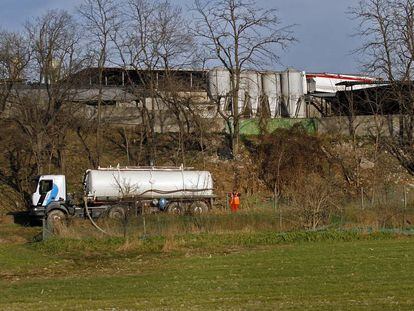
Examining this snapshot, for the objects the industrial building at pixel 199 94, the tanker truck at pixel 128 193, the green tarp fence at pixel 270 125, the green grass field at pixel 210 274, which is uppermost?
the industrial building at pixel 199 94

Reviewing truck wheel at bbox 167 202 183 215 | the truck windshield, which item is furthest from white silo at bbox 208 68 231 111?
the truck windshield

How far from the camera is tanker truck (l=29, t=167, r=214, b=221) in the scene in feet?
127

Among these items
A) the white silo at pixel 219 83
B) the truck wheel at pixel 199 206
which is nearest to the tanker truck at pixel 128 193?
the truck wheel at pixel 199 206

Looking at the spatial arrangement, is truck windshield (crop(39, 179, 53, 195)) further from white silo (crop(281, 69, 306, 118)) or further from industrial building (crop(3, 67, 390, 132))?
white silo (crop(281, 69, 306, 118))

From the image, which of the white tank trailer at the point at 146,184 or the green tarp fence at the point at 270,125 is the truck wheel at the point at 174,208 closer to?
the white tank trailer at the point at 146,184

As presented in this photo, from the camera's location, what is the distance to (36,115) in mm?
48469

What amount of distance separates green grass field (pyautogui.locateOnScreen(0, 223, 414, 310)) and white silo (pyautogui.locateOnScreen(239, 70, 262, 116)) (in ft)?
108

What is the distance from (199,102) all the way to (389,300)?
4419cm

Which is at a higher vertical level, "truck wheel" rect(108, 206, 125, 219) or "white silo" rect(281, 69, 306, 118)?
"white silo" rect(281, 69, 306, 118)

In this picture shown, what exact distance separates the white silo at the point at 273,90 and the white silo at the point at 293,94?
49 cm

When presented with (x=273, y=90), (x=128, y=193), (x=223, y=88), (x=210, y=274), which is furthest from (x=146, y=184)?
(x=273, y=90)

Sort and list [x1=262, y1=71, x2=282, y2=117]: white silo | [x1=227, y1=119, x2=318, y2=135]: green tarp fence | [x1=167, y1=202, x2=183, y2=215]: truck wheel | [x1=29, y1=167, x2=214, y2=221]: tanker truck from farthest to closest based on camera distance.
Result: [x1=262, y1=71, x2=282, y2=117]: white silo → [x1=227, y1=119, x2=318, y2=135]: green tarp fence → [x1=167, y1=202, x2=183, y2=215]: truck wheel → [x1=29, y1=167, x2=214, y2=221]: tanker truck

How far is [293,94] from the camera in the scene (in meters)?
65.7

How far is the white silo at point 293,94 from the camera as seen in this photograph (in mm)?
64938
